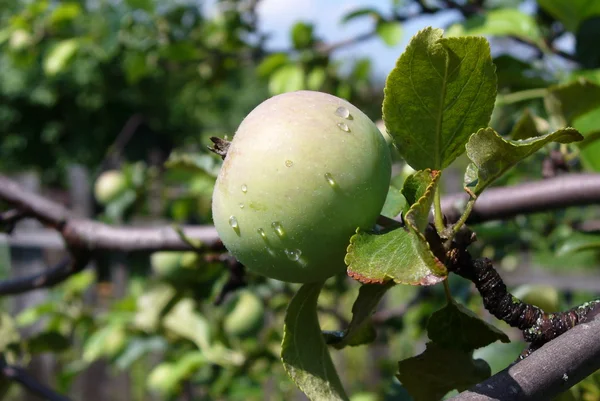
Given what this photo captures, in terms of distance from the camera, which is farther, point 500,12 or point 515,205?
point 500,12

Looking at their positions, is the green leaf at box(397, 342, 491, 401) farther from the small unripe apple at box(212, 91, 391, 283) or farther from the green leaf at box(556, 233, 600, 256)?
the green leaf at box(556, 233, 600, 256)

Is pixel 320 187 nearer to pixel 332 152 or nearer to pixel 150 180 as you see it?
pixel 332 152

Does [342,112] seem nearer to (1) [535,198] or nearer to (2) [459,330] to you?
(2) [459,330]

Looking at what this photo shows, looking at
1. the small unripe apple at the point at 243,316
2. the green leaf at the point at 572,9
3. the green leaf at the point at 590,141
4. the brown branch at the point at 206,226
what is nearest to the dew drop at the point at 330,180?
the brown branch at the point at 206,226

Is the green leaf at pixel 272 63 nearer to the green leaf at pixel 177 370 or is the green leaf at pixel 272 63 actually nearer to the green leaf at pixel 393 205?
the green leaf at pixel 177 370

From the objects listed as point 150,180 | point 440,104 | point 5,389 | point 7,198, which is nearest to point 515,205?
point 440,104
